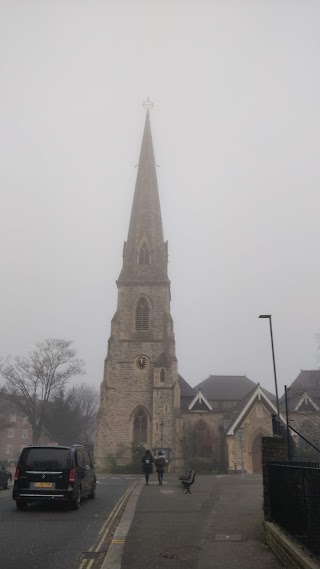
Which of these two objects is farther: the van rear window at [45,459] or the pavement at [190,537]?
the van rear window at [45,459]

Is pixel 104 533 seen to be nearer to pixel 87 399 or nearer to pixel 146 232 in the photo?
pixel 146 232

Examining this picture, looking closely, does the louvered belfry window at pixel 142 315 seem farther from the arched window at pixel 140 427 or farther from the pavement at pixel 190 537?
the pavement at pixel 190 537

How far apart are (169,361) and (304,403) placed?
38.1 feet

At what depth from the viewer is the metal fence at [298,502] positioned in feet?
21.0

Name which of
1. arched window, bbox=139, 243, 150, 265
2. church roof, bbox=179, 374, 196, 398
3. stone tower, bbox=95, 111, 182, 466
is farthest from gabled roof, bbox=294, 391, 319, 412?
arched window, bbox=139, 243, 150, 265

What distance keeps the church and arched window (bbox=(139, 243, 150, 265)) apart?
0.10m

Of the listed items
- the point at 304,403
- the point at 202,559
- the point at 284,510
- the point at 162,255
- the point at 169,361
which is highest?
the point at 162,255

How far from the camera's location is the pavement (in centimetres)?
700

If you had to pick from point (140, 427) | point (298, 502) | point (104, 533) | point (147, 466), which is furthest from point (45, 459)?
point (140, 427)

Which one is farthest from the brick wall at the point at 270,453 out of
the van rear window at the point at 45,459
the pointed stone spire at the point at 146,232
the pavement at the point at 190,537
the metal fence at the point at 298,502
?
the pointed stone spire at the point at 146,232

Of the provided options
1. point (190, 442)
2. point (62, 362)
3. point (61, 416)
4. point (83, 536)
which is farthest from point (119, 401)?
point (83, 536)

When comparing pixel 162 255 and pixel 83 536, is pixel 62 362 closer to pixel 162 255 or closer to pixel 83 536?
pixel 162 255

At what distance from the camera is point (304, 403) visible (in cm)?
3909

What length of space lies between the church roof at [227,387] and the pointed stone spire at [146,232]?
47.6 feet
